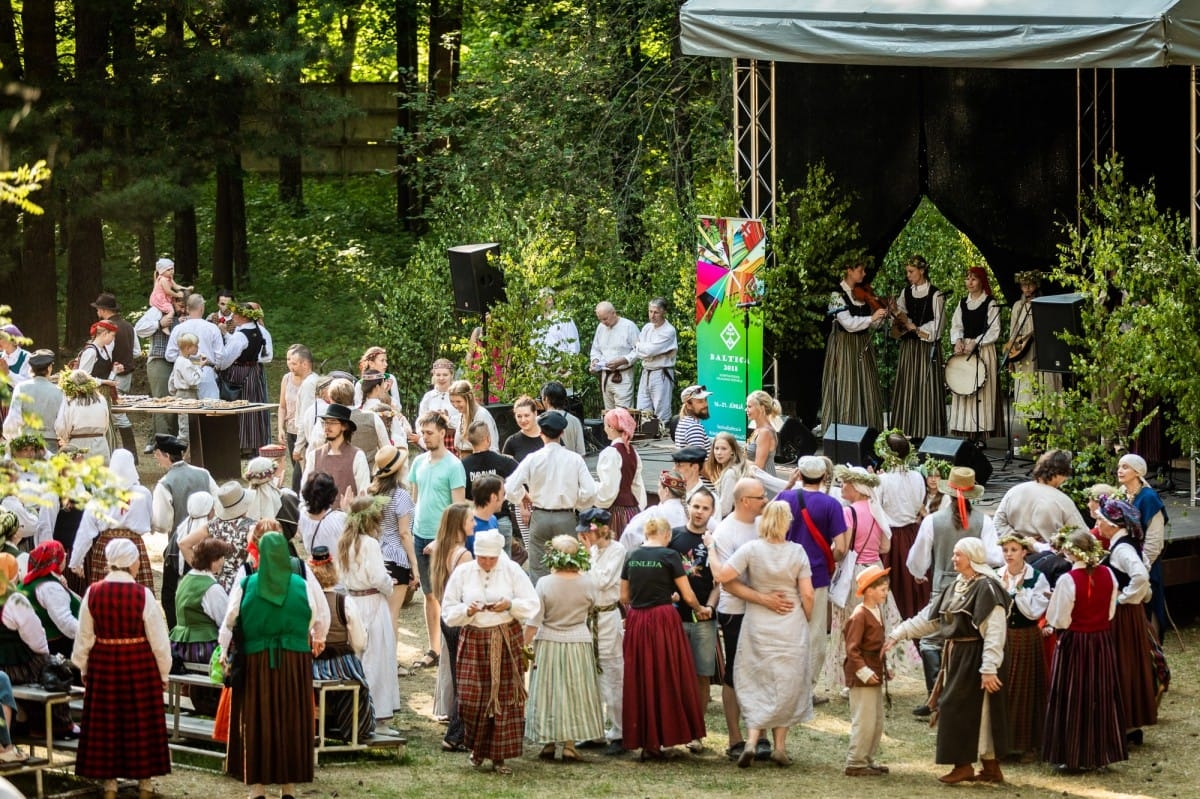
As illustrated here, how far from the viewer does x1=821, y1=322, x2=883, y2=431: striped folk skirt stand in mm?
13961

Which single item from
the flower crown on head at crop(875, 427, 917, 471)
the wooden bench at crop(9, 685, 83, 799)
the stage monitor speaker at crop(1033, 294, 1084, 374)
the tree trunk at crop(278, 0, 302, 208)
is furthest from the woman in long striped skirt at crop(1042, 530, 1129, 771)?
the tree trunk at crop(278, 0, 302, 208)

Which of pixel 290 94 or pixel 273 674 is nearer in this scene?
pixel 273 674

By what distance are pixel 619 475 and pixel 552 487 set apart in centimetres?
39

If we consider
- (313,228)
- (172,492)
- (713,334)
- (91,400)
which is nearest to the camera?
(172,492)

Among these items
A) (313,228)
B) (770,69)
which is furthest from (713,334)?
(313,228)

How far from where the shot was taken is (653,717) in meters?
7.99

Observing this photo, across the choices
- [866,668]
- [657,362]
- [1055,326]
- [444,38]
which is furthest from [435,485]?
[444,38]

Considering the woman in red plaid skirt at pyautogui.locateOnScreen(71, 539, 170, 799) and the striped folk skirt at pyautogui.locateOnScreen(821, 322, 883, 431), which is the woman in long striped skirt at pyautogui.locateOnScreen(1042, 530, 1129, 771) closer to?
the woman in red plaid skirt at pyautogui.locateOnScreen(71, 539, 170, 799)

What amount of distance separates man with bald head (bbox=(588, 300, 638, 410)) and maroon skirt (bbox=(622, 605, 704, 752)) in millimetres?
8122

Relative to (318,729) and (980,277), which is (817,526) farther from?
(980,277)

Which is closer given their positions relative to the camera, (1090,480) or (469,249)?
(1090,480)

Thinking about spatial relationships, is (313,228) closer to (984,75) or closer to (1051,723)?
(984,75)

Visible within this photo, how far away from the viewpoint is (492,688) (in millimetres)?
7754

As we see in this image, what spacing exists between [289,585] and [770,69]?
26.6 feet
